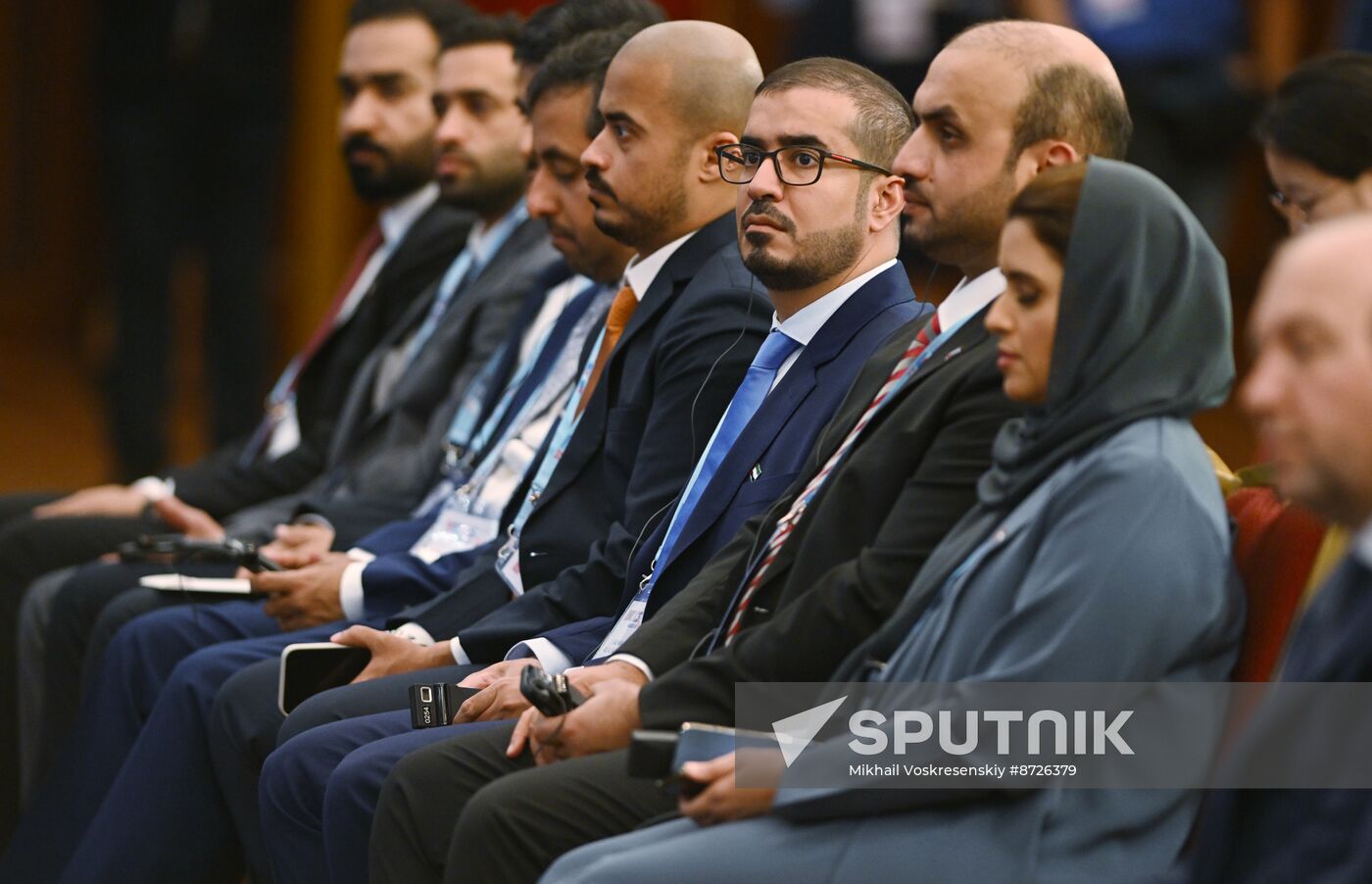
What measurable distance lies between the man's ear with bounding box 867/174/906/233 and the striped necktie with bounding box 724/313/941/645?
12.9 inches

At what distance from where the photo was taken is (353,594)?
Result: 3643mm

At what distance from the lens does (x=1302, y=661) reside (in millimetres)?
1850

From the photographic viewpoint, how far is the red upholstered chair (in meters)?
2.18

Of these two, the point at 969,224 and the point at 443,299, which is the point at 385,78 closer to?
the point at 443,299

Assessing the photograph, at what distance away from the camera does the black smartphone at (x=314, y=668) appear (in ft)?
10.5

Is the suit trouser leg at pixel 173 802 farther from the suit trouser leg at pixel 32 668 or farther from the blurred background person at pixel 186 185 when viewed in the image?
the blurred background person at pixel 186 185

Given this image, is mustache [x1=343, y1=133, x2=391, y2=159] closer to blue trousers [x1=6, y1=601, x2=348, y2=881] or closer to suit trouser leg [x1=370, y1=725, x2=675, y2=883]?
blue trousers [x1=6, y1=601, x2=348, y2=881]

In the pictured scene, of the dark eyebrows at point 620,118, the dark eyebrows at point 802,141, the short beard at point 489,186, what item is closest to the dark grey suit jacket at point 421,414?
the short beard at point 489,186

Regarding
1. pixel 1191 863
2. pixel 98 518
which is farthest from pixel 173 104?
pixel 1191 863

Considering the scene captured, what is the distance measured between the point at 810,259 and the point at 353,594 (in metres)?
1.22

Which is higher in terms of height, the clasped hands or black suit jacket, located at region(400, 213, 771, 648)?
black suit jacket, located at region(400, 213, 771, 648)

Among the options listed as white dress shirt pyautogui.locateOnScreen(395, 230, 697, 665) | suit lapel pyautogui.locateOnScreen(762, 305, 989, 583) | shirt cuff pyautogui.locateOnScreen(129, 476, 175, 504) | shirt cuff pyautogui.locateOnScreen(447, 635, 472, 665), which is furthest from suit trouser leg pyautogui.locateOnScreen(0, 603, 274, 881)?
suit lapel pyautogui.locateOnScreen(762, 305, 989, 583)

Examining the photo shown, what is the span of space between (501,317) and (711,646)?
5.43ft

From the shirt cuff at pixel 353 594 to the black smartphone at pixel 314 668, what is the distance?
0.33 meters
